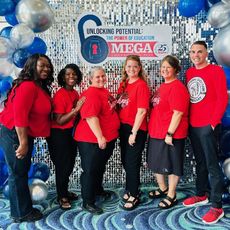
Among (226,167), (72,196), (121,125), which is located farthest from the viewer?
(72,196)

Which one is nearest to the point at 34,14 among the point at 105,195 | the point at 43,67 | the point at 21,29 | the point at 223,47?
the point at 21,29

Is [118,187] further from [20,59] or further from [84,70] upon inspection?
[20,59]

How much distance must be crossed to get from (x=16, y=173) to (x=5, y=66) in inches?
31.4

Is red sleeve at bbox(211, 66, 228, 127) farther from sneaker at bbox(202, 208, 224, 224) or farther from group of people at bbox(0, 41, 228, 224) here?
sneaker at bbox(202, 208, 224, 224)

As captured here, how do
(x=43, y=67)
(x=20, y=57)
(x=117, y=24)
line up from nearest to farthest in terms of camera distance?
(x=43, y=67) < (x=20, y=57) < (x=117, y=24)

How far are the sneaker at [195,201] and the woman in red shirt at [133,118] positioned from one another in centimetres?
43

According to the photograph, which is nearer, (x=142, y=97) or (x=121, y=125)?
(x=142, y=97)

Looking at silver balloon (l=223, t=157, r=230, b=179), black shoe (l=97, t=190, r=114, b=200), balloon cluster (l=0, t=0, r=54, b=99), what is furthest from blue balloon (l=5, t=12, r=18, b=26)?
silver balloon (l=223, t=157, r=230, b=179)

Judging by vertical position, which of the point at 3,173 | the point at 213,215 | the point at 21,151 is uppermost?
the point at 21,151

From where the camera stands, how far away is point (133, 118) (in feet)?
9.17

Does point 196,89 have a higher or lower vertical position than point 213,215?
higher

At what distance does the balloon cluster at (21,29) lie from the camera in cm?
257

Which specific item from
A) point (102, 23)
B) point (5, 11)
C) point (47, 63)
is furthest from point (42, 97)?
point (102, 23)

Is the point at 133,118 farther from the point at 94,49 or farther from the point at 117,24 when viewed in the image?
the point at 117,24
